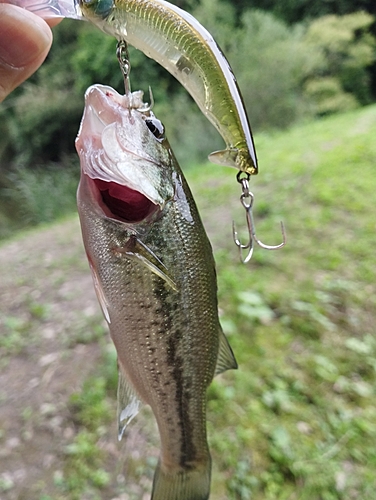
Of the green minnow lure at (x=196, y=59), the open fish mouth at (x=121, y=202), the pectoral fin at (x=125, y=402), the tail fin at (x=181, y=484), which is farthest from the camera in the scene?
the tail fin at (x=181, y=484)

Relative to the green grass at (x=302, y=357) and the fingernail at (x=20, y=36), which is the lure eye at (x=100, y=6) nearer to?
the fingernail at (x=20, y=36)

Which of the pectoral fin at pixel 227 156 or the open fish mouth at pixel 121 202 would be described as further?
the open fish mouth at pixel 121 202

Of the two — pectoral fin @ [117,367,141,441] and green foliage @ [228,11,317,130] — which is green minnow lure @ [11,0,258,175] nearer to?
pectoral fin @ [117,367,141,441]

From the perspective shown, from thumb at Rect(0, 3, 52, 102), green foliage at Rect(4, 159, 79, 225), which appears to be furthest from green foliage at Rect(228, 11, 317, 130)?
thumb at Rect(0, 3, 52, 102)

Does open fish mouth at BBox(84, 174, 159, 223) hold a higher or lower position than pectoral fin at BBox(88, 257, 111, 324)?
higher

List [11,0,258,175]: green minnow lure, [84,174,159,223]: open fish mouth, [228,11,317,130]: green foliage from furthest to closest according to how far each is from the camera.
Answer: [228,11,317,130]: green foliage < [84,174,159,223]: open fish mouth < [11,0,258,175]: green minnow lure

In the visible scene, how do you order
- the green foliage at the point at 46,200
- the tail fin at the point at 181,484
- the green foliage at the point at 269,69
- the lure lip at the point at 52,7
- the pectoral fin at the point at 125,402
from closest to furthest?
the lure lip at the point at 52,7 → the pectoral fin at the point at 125,402 → the tail fin at the point at 181,484 → the green foliage at the point at 46,200 → the green foliage at the point at 269,69

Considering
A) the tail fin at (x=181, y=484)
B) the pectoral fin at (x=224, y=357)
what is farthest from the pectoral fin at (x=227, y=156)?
the tail fin at (x=181, y=484)
